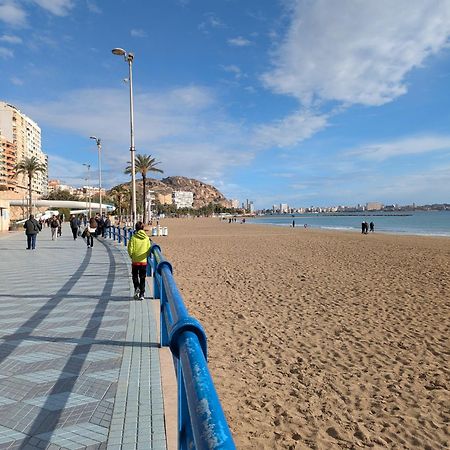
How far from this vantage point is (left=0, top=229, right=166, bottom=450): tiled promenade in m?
2.90

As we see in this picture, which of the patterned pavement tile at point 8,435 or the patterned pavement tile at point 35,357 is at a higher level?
the patterned pavement tile at point 35,357

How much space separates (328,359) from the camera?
567cm

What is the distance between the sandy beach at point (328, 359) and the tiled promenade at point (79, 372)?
1.05 meters

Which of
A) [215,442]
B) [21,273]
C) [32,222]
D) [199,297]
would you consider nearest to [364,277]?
[199,297]

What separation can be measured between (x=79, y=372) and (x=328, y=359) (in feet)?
11.9

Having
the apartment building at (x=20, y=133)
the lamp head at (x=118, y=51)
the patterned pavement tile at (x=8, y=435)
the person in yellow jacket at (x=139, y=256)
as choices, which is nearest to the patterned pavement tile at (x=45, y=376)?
the patterned pavement tile at (x=8, y=435)

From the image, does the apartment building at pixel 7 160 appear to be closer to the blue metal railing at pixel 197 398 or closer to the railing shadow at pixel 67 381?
the railing shadow at pixel 67 381

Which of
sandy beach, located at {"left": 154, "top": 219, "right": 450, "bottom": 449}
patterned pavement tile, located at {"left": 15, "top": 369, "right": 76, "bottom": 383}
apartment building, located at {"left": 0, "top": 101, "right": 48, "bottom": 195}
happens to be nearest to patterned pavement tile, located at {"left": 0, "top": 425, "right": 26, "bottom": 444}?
patterned pavement tile, located at {"left": 15, "top": 369, "right": 76, "bottom": 383}

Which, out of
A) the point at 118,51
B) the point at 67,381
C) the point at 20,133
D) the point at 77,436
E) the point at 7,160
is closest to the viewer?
the point at 77,436

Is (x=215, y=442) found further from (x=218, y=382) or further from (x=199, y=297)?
(x=199, y=297)

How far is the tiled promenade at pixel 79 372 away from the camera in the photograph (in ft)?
9.52

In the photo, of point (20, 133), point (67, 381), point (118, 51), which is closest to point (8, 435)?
point (67, 381)

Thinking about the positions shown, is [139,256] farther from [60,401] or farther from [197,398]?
[197,398]

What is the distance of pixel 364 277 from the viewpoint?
43.4 ft
